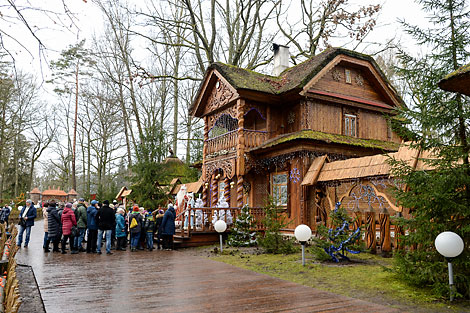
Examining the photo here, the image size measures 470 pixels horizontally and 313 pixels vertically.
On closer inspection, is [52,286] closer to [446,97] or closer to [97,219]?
[97,219]

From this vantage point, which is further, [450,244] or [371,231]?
[371,231]

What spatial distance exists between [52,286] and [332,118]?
13608 millimetres

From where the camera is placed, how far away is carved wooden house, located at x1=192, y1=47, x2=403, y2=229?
50.6ft

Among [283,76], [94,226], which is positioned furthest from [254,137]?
[94,226]

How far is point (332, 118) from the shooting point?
57.1 ft

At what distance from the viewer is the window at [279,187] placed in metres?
16.5

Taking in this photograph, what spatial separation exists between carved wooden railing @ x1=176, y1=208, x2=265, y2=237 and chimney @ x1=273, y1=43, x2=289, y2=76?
818 cm

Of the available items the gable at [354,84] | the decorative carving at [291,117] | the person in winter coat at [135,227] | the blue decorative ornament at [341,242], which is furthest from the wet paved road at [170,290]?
the gable at [354,84]

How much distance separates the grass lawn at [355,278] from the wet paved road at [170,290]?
0.48 m

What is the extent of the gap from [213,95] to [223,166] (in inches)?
161

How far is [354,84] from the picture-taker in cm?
1823

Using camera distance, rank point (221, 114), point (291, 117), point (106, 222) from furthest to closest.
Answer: point (221, 114) < point (291, 117) < point (106, 222)

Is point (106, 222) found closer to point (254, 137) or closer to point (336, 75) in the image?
point (254, 137)

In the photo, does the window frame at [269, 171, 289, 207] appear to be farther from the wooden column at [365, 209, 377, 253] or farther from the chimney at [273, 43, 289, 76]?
the chimney at [273, 43, 289, 76]
